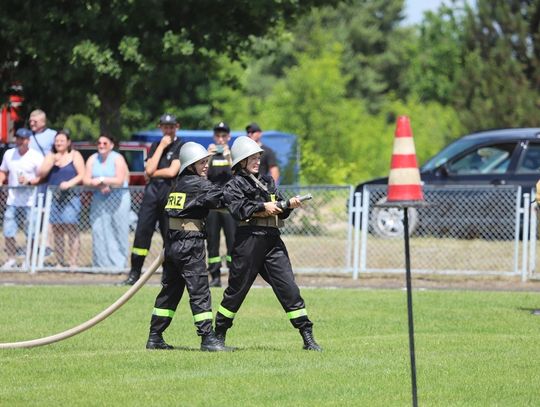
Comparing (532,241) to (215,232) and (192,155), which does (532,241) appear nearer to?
(215,232)

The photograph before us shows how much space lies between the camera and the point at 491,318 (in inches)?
517

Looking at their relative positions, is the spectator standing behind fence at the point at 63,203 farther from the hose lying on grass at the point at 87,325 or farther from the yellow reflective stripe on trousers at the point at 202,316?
the yellow reflective stripe on trousers at the point at 202,316

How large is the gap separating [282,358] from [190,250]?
125 cm

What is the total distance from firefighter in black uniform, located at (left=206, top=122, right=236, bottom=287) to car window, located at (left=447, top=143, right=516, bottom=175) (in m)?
7.16

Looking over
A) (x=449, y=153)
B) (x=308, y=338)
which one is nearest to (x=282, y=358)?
(x=308, y=338)

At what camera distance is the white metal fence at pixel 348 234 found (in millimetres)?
18062

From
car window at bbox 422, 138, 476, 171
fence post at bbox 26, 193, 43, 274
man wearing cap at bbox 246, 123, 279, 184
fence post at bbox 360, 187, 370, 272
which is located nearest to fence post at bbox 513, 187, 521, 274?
fence post at bbox 360, 187, 370, 272

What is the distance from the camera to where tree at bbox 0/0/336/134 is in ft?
75.9

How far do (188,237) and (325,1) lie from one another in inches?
594

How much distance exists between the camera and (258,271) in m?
10.6

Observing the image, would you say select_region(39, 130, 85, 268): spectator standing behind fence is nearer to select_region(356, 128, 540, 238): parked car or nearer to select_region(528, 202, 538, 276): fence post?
select_region(356, 128, 540, 238): parked car

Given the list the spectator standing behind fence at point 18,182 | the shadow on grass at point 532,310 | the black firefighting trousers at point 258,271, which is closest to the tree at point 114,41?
the spectator standing behind fence at point 18,182

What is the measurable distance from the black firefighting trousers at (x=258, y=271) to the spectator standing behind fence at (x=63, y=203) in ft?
25.5

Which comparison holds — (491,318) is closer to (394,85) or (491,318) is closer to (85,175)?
(85,175)
